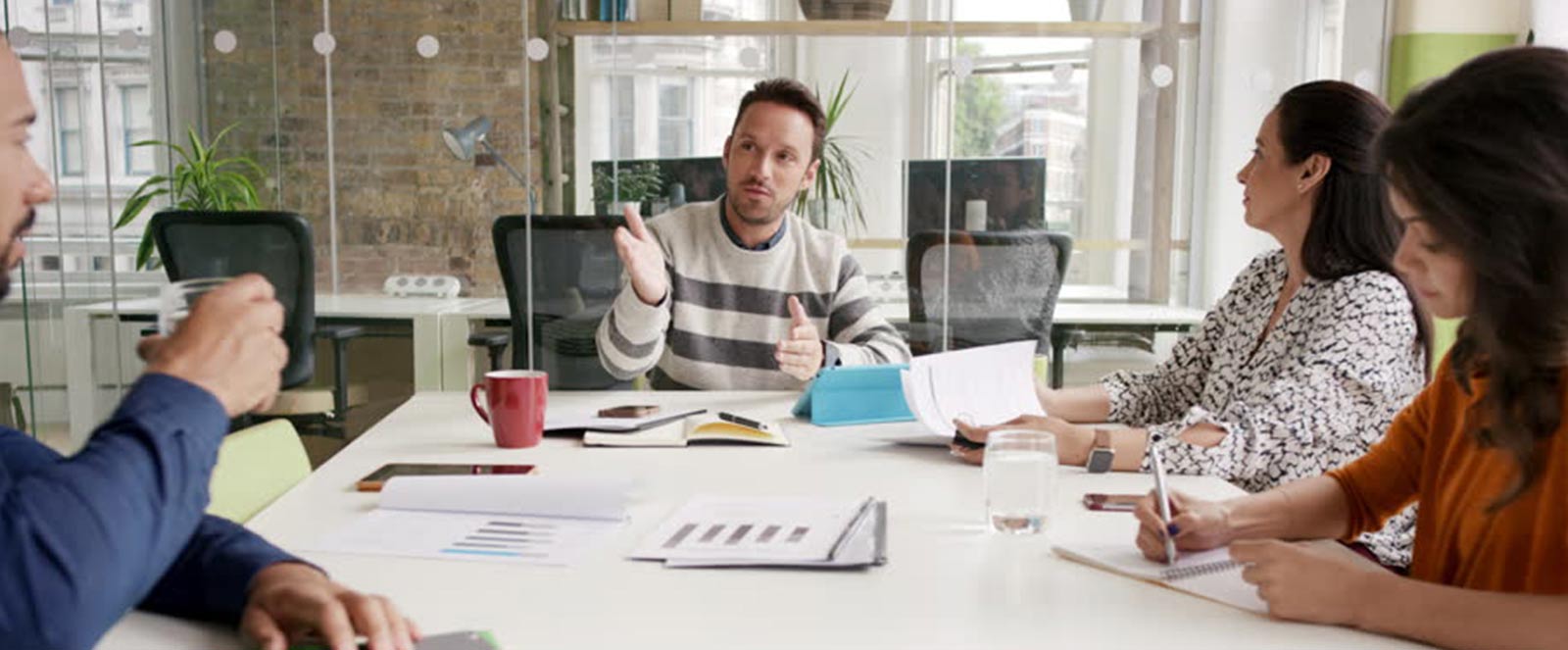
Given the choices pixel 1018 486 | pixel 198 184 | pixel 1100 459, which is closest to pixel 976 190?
pixel 198 184

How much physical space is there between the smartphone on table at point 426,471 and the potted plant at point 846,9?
318 centimetres

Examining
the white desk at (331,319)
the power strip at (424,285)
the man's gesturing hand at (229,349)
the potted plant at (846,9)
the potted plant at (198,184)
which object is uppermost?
the potted plant at (846,9)

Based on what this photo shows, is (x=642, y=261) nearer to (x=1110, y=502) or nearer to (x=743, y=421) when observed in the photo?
(x=743, y=421)

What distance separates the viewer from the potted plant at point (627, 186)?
445cm

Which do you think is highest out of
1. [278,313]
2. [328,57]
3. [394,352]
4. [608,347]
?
[328,57]

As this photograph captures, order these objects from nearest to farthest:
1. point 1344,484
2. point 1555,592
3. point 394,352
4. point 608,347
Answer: point 1555,592 → point 1344,484 → point 608,347 → point 394,352

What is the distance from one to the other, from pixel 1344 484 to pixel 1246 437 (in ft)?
0.77

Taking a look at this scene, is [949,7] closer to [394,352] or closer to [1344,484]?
[394,352]

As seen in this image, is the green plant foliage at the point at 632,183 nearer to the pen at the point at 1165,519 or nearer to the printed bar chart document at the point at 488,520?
the printed bar chart document at the point at 488,520

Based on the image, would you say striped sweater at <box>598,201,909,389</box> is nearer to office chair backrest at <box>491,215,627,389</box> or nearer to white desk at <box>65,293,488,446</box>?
office chair backrest at <box>491,215,627,389</box>

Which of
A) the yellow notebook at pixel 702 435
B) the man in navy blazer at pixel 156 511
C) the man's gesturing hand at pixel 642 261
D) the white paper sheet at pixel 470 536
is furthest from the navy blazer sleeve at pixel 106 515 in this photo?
the man's gesturing hand at pixel 642 261

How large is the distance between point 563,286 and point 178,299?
9.36 feet

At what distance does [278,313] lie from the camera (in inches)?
36.2

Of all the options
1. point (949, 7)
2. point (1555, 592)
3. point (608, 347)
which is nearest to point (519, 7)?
point (949, 7)
